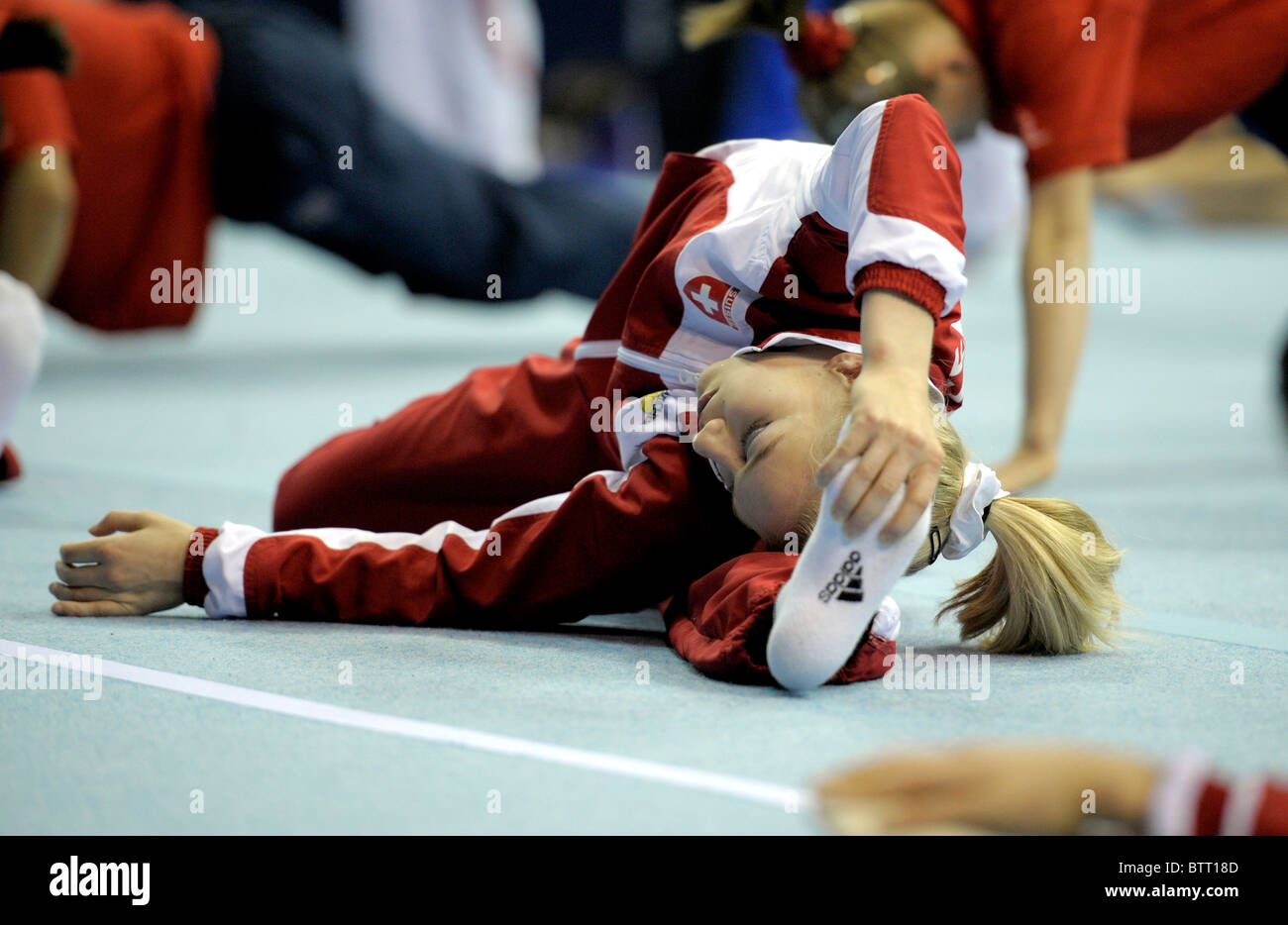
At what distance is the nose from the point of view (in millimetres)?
1254

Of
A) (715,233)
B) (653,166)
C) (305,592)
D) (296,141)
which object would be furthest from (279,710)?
(653,166)

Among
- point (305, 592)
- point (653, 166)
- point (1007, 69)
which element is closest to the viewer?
point (305, 592)

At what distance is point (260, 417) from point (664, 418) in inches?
75.4

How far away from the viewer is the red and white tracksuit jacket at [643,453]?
49.7 inches

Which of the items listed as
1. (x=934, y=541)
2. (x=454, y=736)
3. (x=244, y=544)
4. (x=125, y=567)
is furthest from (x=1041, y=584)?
(x=125, y=567)

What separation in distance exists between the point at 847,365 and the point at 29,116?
2.06 metres

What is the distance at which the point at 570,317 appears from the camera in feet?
18.4

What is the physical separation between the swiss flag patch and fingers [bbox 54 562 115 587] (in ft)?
2.20

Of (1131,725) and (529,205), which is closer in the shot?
(1131,725)

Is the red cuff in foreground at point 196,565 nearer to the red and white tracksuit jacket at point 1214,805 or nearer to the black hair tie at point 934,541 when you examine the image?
the black hair tie at point 934,541

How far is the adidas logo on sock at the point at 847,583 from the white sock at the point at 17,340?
1214 millimetres

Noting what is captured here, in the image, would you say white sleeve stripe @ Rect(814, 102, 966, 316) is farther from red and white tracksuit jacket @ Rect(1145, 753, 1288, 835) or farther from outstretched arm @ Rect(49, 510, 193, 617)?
outstretched arm @ Rect(49, 510, 193, 617)

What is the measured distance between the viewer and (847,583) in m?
1.10

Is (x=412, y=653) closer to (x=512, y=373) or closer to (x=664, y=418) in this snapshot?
(x=664, y=418)
